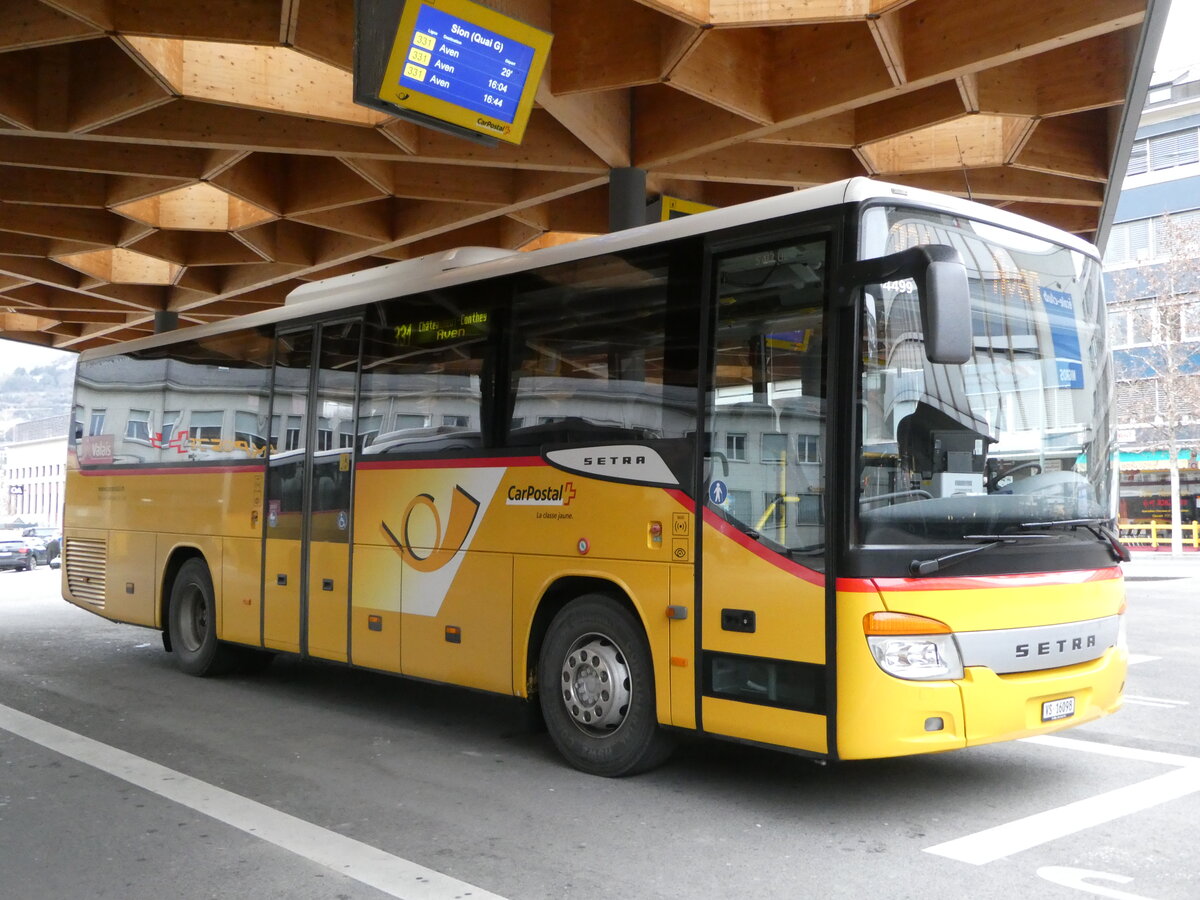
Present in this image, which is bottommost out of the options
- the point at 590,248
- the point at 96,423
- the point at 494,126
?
the point at 96,423

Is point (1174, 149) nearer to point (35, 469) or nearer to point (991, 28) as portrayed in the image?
point (991, 28)

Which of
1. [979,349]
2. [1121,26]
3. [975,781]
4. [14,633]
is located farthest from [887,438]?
[14,633]

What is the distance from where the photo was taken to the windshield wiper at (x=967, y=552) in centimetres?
571

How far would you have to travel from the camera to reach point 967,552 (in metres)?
5.84

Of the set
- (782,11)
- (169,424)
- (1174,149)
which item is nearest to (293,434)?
(169,424)

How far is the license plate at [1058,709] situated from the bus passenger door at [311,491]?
5.37 metres

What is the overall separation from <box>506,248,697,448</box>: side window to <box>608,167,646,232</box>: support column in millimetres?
4452

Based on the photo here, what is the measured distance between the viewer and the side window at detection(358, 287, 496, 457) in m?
8.16

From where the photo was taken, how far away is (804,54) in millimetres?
10781

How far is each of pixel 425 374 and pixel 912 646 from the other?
170 inches

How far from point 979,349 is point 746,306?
127 centimetres

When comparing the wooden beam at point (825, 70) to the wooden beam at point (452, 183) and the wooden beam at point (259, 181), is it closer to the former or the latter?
the wooden beam at point (452, 183)

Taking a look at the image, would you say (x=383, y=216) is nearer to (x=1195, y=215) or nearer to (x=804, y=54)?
(x=804, y=54)

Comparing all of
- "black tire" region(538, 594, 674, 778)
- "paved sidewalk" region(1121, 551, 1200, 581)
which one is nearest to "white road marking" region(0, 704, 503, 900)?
"black tire" region(538, 594, 674, 778)
